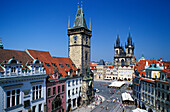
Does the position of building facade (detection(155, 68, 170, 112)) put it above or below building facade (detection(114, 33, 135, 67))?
below

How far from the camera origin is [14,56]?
32.7 meters

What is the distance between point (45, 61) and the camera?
1644 inches

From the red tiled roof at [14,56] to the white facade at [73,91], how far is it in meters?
15.1

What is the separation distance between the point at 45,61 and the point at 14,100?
15613mm

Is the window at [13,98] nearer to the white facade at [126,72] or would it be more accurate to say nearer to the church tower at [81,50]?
the church tower at [81,50]

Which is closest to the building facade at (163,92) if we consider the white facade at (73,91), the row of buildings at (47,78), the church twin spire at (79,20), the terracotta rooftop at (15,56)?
the row of buildings at (47,78)

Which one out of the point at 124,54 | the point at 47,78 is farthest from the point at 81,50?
the point at 124,54

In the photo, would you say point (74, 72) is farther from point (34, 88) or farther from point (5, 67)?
point (5, 67)

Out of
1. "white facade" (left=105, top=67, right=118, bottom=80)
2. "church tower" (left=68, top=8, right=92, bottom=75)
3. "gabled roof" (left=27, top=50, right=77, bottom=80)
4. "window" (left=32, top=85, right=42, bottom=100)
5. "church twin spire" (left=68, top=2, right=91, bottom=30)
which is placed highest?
"church twin spire" (left=68, top=2, right=91, bottom=30)

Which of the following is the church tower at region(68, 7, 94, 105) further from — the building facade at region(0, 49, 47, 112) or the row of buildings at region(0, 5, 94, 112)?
the building facade at region(0, 49, 47, 112)

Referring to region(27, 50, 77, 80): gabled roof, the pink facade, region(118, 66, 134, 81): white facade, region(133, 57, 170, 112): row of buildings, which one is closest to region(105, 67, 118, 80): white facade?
region(118, 66, 134, 81): white facade

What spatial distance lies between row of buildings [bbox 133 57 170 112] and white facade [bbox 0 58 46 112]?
1189 inches

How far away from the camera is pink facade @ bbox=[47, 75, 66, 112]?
37125 millimetres

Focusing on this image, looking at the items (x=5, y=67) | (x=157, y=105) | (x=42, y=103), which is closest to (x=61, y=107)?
(x=42, y=103)
